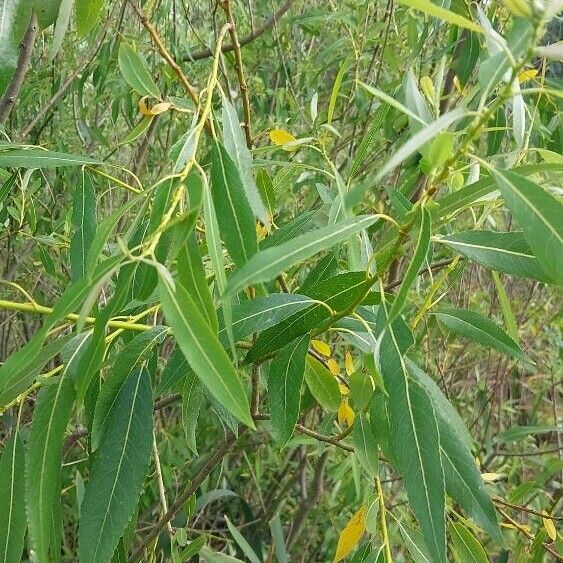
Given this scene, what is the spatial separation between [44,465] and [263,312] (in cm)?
19

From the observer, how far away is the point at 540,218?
45cm

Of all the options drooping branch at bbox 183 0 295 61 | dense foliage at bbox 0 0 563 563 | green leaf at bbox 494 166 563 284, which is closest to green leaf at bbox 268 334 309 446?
dense foliage at bbox 0 0 563 563

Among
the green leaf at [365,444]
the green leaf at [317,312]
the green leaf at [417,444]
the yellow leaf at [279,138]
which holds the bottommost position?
the green leaf at [365,444]

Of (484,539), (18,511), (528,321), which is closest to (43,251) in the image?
(18,511)

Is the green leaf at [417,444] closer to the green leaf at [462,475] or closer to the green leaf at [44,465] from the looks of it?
the green leaf at [462,475]

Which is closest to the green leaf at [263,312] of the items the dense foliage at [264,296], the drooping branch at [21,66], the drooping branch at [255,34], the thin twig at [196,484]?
the dense foliage at [264,296]

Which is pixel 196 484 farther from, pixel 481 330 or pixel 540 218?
pixel 540 218

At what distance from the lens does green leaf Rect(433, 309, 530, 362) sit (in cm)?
68

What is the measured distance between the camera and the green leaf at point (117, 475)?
54cm

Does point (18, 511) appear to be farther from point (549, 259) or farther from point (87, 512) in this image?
point (549, 259)

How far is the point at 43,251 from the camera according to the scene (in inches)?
48.0

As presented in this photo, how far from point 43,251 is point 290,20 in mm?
752

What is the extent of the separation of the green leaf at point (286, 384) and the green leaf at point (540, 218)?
0.68 ft

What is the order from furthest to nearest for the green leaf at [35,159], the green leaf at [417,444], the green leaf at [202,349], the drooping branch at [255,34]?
the drooping branch at [255,34] → the green leaf at [35,159] → the green leaf at [417,444] → the green leaf at [202,349]
